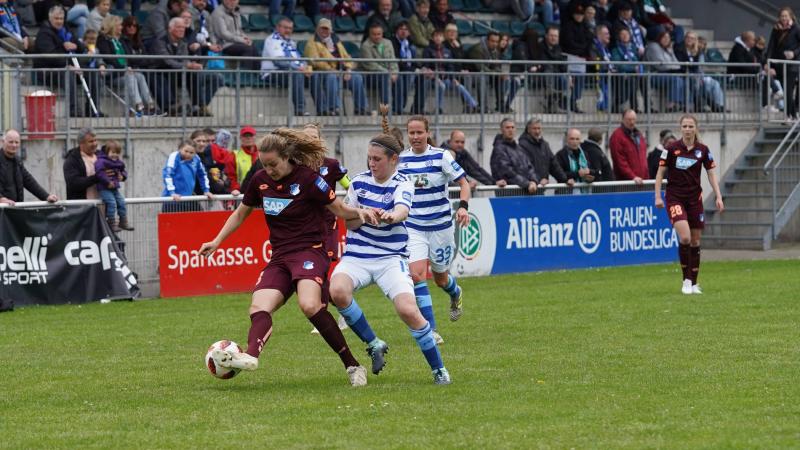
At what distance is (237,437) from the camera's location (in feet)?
28.4

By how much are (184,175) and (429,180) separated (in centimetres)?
658

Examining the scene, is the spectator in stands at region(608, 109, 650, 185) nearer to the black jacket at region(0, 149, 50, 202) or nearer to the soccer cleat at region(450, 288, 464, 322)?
the black jacket at region(0, 149, 50, 202)

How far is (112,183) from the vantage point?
19.0m

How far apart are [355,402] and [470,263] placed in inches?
484

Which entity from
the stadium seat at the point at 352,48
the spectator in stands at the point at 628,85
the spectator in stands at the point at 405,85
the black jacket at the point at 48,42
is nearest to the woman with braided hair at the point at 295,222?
the black jacket at the point at 48,42

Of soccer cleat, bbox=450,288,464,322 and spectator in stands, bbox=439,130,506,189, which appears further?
spectator in stands, bbox=439,130,506,189

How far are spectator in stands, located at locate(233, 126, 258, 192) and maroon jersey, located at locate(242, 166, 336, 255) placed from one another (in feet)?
31.8

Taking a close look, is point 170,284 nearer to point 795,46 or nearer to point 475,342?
point 475,342

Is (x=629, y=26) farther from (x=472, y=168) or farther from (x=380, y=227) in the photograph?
(x=380, y=227)

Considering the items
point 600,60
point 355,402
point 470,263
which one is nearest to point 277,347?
point 355,402

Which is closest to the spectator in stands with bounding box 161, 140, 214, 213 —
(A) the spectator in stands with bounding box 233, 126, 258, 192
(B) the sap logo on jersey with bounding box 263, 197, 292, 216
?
(A) the spectator in stands with bounding box 233, 126, 258, 192

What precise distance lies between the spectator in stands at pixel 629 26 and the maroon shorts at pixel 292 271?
1958 centimetres

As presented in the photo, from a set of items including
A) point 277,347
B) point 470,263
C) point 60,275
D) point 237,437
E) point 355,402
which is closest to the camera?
point 237,437

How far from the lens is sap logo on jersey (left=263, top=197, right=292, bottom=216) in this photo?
35.2 ft
